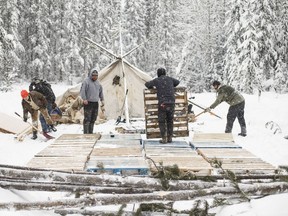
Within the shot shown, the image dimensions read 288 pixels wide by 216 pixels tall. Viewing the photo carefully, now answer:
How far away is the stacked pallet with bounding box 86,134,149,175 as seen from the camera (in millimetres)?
5469

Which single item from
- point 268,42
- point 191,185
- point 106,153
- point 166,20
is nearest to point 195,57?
point 166,20

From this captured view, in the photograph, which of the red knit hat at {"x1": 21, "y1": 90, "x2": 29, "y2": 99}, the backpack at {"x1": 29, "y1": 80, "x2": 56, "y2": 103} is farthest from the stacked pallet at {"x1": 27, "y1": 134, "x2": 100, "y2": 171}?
the backpack at {"x1": 29, "y1": 80, "x2": 56, "y2": 103}

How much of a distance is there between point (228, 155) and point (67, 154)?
3.02 metres

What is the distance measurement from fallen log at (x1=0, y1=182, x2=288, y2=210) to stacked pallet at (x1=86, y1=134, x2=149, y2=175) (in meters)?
1.18

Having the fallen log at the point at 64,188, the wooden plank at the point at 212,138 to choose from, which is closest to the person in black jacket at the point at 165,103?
the wooden plank at the point at 212,138

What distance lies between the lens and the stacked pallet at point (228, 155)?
18.5ft

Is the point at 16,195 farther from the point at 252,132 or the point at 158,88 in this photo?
the point at 252,132

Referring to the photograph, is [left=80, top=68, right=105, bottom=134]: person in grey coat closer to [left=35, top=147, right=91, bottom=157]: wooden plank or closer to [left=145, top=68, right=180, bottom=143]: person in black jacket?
[left=145, top=68, right=180, bottom=143]: person in black jacket

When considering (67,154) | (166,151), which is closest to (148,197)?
(67,154)

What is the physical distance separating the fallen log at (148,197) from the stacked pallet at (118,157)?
1.18 m

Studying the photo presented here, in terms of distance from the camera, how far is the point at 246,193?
10.9ft

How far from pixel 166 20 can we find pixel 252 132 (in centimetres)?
2889

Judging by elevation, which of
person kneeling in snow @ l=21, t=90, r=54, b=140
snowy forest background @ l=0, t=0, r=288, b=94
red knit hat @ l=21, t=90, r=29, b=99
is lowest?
person kneeling in snow @ l=21, t=90, r=54, b=140

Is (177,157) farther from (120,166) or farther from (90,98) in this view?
(90,98)
